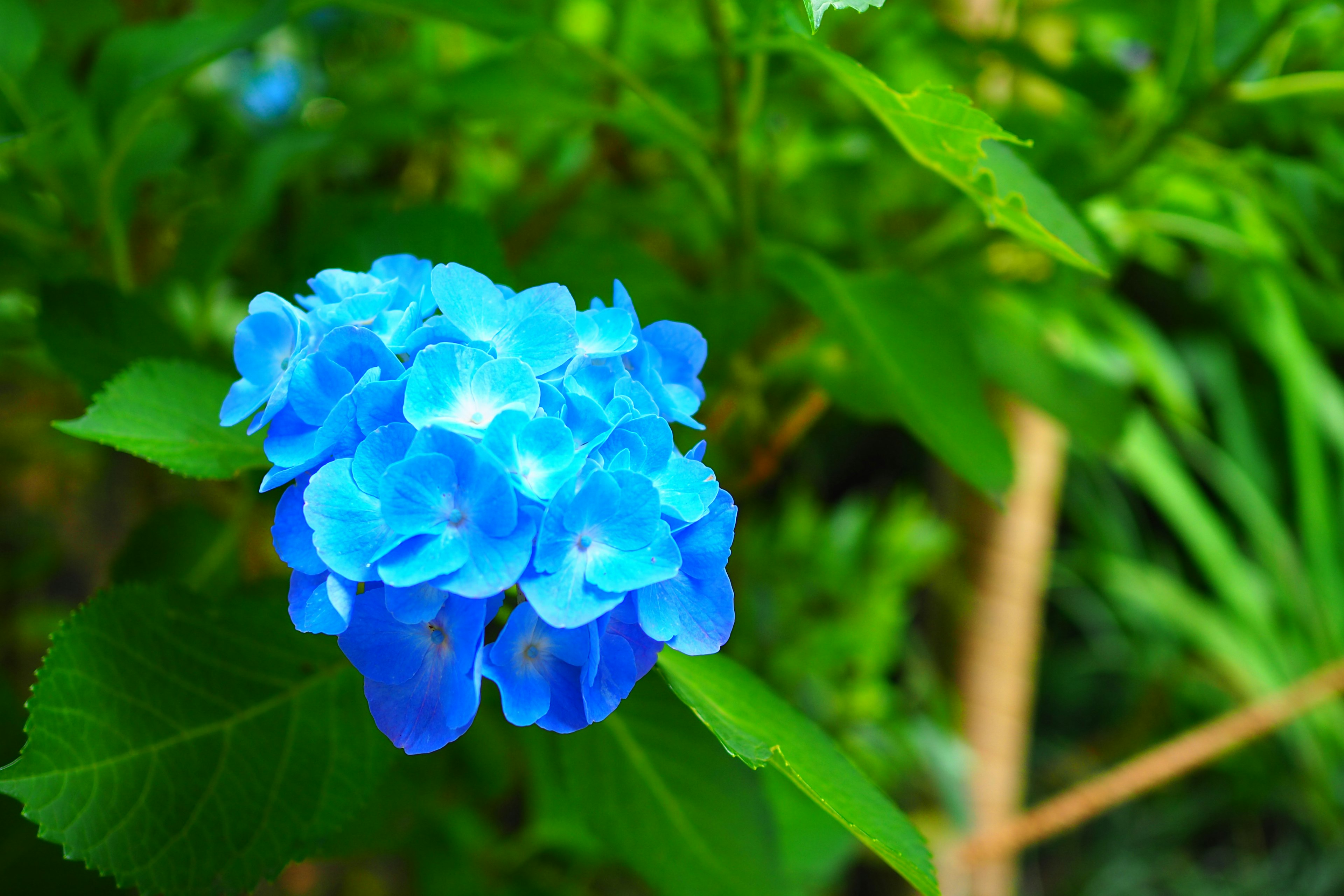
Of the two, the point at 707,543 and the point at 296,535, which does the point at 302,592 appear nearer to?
the point at 296,535

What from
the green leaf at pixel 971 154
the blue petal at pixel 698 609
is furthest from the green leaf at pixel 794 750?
the green leaf at pixel 971 154

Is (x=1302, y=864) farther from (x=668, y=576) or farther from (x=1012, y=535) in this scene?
(x=668, y=576)

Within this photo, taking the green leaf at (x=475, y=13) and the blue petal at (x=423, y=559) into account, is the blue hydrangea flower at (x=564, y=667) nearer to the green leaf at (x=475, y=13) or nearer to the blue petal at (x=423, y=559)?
the blue petal at (x=423, y=559)

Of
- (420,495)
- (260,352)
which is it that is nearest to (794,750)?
(420,495)

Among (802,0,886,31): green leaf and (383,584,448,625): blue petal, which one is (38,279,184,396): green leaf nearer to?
(383,584,448,625): blue petal

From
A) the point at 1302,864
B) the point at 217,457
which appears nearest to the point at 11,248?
the point at 217,457
